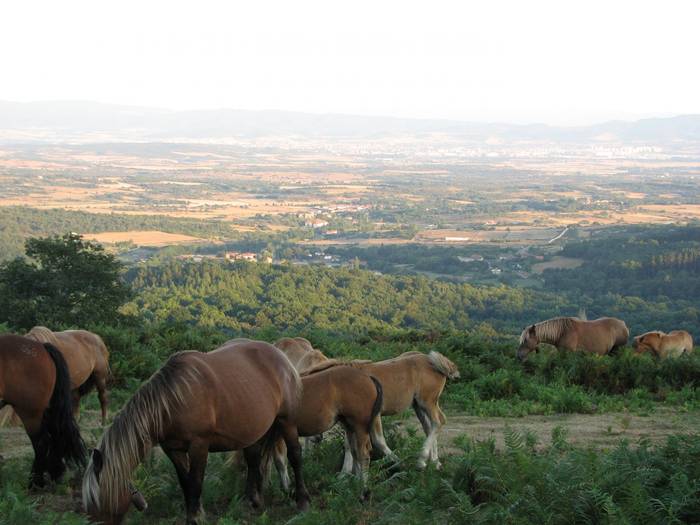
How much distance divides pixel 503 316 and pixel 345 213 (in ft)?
206

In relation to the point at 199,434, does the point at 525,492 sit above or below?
below

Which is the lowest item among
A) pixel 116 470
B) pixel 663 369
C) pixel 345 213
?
pixel 345 213

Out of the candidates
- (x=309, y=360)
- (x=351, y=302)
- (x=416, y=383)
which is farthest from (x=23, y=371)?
(x=351, y=302)

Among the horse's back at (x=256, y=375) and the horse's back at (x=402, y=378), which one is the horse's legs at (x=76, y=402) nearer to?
the horse's back at (x=256, y=375)

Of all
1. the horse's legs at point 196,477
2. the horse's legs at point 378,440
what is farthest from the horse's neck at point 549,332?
the horse's legs at point 196,477

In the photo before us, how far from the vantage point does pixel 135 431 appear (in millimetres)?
6113

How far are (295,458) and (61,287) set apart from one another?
17034 millimetres

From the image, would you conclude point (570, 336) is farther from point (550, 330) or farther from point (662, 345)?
point (662, 345)

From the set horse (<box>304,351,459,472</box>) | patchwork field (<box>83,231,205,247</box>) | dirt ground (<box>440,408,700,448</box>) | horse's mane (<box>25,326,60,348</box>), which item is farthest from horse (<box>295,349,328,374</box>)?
patchwork field (<box>83,231,205,247</box>)

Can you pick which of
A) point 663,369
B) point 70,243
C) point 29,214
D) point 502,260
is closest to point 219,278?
point 70,243

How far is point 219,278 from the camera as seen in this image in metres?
44.2

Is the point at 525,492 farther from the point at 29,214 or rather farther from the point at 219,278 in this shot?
the point at 29,214

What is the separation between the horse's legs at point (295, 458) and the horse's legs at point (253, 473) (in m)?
0.30

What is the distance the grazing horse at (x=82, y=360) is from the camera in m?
9.87
